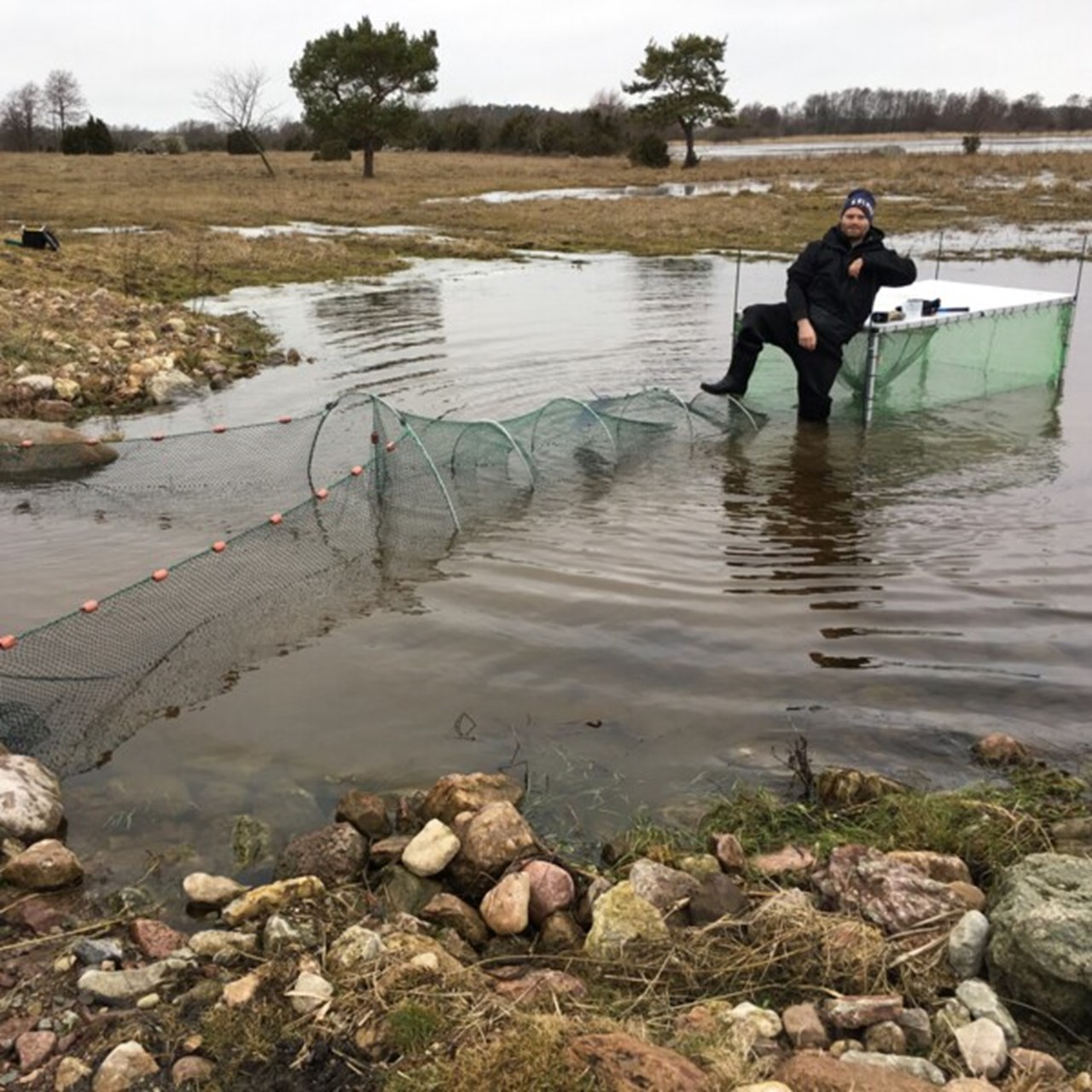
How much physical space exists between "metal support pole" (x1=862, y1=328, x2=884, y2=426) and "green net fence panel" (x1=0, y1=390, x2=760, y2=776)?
1.07 m

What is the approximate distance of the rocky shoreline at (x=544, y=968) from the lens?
2.85 meters

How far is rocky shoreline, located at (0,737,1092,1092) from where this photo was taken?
2.85 metres

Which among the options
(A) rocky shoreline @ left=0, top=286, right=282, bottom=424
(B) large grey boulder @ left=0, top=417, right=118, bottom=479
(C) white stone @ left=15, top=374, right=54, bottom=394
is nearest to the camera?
(B) large grey boulder @ left=0, top=417, right=118, bottom=479

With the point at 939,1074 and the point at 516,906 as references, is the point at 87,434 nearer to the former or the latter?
the point at 516,906

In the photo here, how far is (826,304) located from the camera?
9266 mm

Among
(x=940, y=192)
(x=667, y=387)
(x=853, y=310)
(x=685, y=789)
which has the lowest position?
(x=685, y=789)

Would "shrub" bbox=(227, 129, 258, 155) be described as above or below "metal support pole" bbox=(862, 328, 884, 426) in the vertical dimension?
above

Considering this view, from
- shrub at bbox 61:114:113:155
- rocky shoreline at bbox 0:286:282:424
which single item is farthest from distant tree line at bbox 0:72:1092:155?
rocky shoreline at bbox 0:286:282:424

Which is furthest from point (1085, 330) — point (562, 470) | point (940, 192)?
point (940, 192)

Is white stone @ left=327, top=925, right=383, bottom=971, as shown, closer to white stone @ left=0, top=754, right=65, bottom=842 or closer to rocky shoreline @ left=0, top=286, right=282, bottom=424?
white stone @ left=0, top=754, right=65, bottom=842

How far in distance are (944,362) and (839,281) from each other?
1970 millimetres

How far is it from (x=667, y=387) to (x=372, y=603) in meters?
6.58

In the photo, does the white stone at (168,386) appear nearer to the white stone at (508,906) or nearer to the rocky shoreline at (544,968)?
the rocky shoreline at (544,968)

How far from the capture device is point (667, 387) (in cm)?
1222
